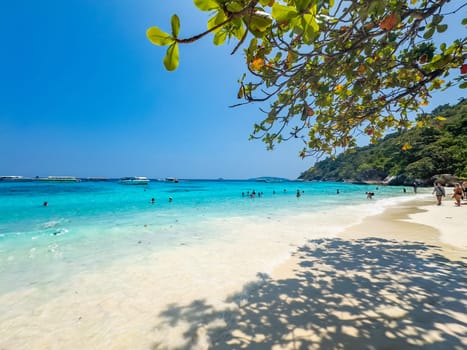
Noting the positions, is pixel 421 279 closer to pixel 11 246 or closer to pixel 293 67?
pixel 293 67

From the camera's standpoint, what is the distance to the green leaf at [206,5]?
2.78 feet

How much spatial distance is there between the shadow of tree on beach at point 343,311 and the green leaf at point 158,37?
3.18 m

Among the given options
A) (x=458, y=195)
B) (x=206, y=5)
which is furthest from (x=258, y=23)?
(x=458, y=195)

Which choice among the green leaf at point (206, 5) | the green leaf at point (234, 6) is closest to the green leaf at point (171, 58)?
the green leaf at point (206, 5)

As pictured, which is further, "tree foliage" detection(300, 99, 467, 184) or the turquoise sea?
"tree foliage" detection(300, 99, 467, 184)

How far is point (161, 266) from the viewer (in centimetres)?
533

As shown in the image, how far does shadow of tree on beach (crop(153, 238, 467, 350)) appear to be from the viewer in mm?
2479

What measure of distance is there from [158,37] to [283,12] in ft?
1.88

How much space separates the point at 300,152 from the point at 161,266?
15.1 feet

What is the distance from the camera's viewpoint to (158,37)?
92 cm

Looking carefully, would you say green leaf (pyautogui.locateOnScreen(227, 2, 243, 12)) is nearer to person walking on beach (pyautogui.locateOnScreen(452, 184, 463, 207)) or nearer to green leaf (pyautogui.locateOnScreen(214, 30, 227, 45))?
green leaf (pyautogui.locateOnScreen(214, 30, 227, 45))

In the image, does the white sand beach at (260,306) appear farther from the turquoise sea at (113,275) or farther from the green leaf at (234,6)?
the green leaf at (234,6)

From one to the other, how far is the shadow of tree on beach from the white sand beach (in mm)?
15

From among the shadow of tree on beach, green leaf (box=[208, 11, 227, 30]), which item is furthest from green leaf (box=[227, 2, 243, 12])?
the shadow of tree on beach
